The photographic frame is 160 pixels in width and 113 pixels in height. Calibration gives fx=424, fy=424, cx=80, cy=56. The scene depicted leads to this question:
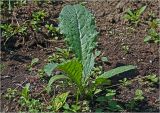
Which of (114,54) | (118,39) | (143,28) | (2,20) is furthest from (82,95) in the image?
(2,20)

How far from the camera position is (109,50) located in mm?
3100

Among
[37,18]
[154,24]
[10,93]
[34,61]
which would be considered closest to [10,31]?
[37,18]

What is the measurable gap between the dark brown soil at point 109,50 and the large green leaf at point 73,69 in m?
0.28

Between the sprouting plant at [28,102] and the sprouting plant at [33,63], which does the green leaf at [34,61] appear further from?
the sprouting plant at [28,102]

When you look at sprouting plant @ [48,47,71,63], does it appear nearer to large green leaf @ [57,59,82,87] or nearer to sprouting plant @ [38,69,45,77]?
sprouting plant @ [38,69,45,77]

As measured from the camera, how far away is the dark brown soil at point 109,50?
8.85ft

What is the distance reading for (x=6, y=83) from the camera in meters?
2.78

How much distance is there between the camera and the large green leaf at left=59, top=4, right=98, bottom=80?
2.64 m

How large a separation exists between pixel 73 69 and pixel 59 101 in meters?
0.23

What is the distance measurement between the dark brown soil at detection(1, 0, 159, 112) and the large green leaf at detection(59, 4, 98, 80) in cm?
29

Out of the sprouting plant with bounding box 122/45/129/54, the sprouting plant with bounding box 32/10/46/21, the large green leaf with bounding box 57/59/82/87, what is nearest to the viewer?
the large green leaf with bounding box 57/59/82/87

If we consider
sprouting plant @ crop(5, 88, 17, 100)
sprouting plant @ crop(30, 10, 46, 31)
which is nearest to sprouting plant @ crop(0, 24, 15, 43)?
sprouting plant @ crop(30, 10, 46, 31)

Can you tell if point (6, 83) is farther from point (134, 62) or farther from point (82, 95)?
point (134, 62)

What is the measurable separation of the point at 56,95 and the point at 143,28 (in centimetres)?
106
